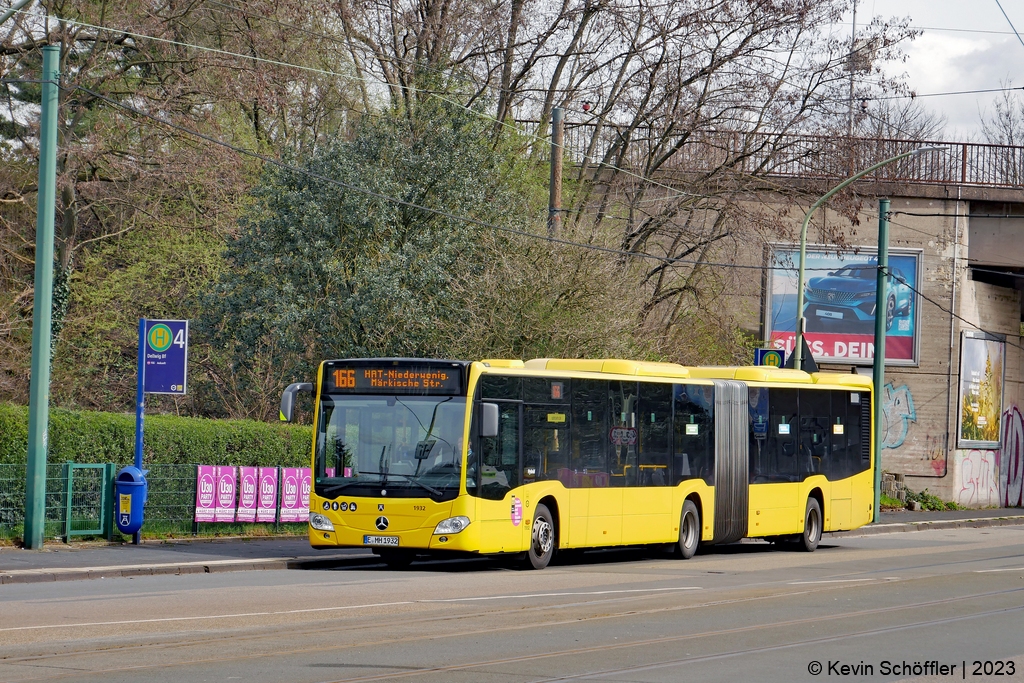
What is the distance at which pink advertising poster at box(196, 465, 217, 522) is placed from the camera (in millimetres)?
22000

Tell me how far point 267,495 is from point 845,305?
77.2 ft

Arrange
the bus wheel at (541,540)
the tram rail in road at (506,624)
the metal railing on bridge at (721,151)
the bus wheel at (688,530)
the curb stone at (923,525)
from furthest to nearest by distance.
→ the metal railing on bridge at (721,151)
the curb stone at (923,525)
the bus wheel at (688,530)
the bus wheel at (541,540)
the tram rail in road at (506,624)

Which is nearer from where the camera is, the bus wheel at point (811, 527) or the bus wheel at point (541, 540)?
the bus wheel at point (541, 540)

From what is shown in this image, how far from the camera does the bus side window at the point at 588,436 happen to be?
20375 millimetres

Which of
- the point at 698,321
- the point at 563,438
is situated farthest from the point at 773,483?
the point at 698,321

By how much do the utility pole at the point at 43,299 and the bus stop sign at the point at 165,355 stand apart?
145cm

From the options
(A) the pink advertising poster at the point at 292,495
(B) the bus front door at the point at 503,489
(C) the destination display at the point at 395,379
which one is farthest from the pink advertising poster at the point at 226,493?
(B) the bus front door at the point at 503,489

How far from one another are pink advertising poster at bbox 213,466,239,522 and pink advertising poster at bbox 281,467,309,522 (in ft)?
3.66

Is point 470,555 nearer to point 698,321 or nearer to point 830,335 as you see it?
point 698,321

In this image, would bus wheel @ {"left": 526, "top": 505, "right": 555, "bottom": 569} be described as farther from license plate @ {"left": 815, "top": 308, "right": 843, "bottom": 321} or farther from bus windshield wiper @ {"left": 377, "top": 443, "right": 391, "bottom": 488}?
license plate @ {"left": 815, "top": 308, "right": 843, "bottom": 321}

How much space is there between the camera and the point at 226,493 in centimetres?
2256

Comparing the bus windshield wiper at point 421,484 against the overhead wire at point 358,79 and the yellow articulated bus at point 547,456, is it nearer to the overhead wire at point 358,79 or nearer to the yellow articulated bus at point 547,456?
the yellow articulated bus at point 547,456

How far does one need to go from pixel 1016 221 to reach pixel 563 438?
86.0 feet

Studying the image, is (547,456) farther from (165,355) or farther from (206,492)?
(206,492)
